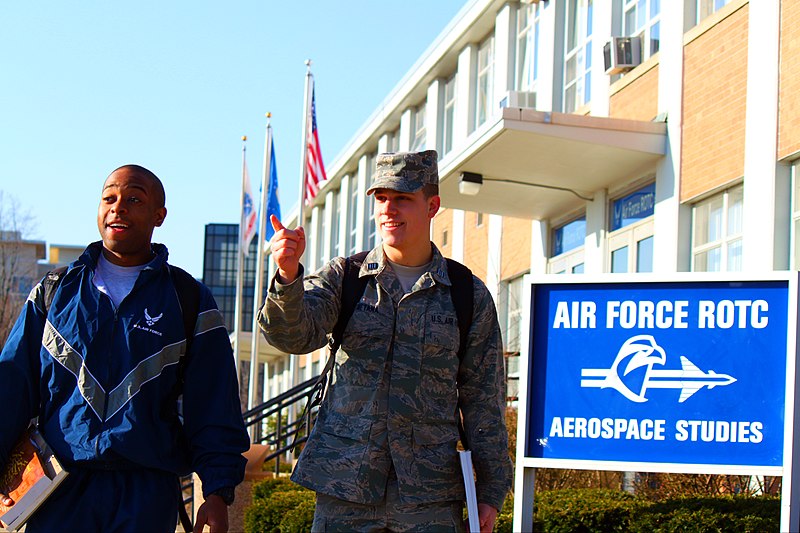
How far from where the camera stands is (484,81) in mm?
23031

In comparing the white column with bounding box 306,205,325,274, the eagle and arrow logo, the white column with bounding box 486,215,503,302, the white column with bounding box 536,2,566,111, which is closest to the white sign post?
the eagle and arrow logo

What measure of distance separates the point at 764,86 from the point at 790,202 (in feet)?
4.01

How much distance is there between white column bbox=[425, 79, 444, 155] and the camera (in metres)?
25.4

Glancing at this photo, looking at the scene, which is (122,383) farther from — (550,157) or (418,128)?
(418,128)

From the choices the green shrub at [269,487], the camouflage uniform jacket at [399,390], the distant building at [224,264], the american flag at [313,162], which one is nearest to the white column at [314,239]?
the american flag at [313,162]

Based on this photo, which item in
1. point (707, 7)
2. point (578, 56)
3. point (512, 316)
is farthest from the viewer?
point (512, 316)

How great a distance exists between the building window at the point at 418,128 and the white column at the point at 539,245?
847 cm

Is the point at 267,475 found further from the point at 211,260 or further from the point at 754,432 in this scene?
the point at 211,260

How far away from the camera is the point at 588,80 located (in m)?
17.4

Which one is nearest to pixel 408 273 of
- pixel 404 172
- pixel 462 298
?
pixel 462 298

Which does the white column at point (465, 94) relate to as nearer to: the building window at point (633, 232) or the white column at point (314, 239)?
the building window at point (633, 232)

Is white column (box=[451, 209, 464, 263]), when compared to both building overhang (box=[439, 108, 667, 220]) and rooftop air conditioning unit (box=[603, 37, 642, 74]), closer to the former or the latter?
building overhang (box=[439, 108, 667, 220])

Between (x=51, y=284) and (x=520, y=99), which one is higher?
(x=520, y=99)

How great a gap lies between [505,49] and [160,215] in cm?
1704
